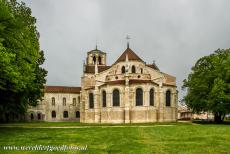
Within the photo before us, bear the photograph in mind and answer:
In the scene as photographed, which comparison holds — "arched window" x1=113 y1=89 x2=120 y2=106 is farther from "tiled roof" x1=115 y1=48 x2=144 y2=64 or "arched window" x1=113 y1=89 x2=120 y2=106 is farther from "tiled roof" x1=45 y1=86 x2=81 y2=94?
"tiled roof" x1=45 y1=86 x2=81 y2=94

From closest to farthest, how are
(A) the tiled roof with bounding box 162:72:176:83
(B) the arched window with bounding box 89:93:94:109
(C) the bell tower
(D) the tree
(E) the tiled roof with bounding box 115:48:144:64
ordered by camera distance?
(D) the tree < (B) the arched window with bounding box 89:93:94:109 < (E) the tiled roof with bounding box 115:48:144:64 < (A) the tiled roof with bounding box 162:72:176:83 < (C) the bell tower

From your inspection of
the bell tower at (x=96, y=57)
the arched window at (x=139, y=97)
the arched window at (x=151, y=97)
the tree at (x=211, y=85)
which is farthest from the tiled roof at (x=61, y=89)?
the tree at (x=211, y=85)

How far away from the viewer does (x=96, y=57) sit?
79.7 metres

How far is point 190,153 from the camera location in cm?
1694

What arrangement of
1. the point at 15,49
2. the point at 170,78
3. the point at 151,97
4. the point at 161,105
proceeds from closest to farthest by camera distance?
the point at 15,49
the point at 151,97
the point at 161,105
the point at 170,78

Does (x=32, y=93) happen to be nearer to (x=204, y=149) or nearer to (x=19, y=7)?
(x=19, y=7)

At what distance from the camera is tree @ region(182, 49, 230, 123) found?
158 ft

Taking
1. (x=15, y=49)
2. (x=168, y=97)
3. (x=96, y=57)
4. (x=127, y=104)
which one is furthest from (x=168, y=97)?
(x=15, y=49)

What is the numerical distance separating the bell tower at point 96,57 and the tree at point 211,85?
26.7 meters

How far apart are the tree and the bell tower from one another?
1050 inches

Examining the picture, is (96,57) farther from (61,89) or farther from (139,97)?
(139,97)

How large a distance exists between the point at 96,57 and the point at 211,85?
33.1 meters

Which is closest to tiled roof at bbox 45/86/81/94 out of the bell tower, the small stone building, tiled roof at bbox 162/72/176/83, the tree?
the small stone building

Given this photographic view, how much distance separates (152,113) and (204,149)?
3956 cm
